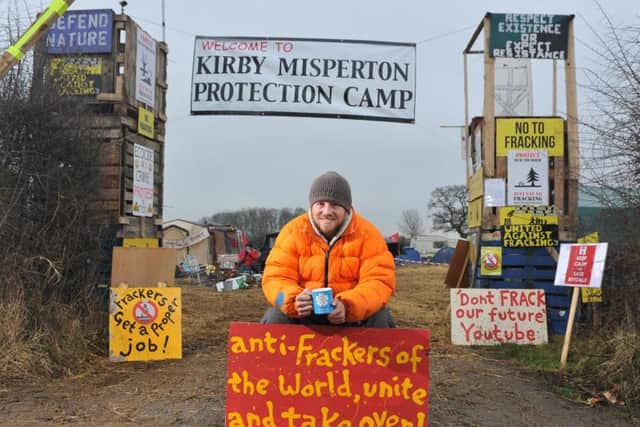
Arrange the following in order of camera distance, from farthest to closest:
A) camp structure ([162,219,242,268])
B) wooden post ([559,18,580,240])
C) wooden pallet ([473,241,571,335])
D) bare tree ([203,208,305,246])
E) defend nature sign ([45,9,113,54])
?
1. bare tree ([203,208,305,246])
2. camp structure ([162,219,242,268])
3. wooden post ([559,18,580,240])
4. wooden pallet ([473,241,571,335])
5. defend nature sign ([45,9,113,54])

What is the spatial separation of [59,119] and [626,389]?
257 inches

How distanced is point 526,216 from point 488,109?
1.70 m

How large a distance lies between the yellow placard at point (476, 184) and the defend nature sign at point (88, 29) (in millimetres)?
5676

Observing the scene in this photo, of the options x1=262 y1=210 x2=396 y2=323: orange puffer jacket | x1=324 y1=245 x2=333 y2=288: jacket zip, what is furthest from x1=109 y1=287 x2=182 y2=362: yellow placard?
x1=324 y1=245 x2=333 y2=288: jacket zip

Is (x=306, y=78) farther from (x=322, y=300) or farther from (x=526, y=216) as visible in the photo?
(x=322, y=300)

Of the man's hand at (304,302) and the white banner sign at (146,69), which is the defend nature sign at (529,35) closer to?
the white banner sign at (146,69)

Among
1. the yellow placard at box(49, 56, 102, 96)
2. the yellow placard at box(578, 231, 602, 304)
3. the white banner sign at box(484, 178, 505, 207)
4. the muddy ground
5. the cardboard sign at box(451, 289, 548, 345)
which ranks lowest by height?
the muddy ground

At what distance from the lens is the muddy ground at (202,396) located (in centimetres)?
451

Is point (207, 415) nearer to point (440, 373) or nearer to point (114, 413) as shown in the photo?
point (114, 413)

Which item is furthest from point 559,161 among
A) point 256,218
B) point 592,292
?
point 256,218

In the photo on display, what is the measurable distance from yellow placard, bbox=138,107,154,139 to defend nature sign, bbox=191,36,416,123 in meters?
0.94

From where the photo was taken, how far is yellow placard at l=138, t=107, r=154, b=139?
8109 mm

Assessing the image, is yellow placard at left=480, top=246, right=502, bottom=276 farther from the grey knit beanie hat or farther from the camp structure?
the camp structure

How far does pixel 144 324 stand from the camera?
21.4 feet
